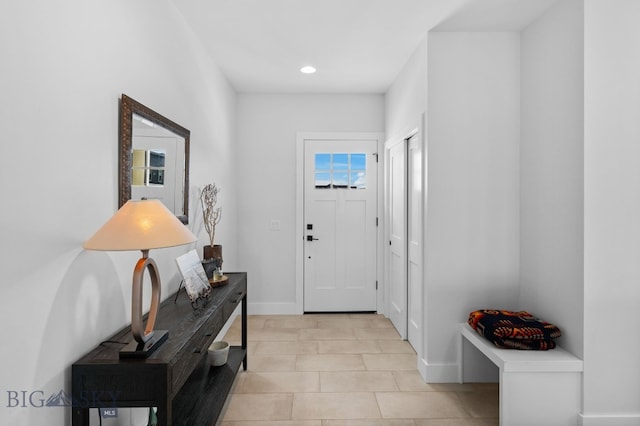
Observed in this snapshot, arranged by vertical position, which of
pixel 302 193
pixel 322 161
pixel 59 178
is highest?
pixel 322 161

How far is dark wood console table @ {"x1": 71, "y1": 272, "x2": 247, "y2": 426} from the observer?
132 cm

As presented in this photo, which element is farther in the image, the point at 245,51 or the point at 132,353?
the point at 245,51

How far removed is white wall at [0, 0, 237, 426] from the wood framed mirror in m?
0.06

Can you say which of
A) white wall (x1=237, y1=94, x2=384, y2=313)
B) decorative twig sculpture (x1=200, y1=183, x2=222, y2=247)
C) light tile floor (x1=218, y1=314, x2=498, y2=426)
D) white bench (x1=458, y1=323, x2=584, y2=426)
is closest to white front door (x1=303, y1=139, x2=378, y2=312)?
white wall (x1=237, y1=94, x2=384, y2=313)

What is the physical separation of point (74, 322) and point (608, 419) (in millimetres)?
2795

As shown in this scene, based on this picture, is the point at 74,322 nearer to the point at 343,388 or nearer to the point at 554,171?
the point at 343,388

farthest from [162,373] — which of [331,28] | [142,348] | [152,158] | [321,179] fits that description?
[321,179]

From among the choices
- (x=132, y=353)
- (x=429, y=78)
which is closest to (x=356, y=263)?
(x=429, y=78)

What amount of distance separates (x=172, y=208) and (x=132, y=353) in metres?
1.16

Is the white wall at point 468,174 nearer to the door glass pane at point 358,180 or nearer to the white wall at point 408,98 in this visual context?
the white wall at point 408,98

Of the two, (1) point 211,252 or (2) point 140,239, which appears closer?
(2) point 140,239

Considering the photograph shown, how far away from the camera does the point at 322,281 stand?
173 inches

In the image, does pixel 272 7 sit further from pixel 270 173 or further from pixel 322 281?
pixel 322 281

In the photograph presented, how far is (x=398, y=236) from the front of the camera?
3834 mm
